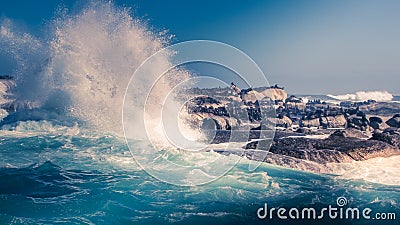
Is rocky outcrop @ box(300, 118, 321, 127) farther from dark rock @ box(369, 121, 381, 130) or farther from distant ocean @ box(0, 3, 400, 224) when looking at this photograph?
distant ocean @ box(0, 3, 400, 224)

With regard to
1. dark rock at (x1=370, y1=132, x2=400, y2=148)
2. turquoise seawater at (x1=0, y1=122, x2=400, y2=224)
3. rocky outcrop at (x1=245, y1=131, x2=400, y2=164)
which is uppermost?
dark rock at (x1=370, y1=132, x2=400, y2=148)

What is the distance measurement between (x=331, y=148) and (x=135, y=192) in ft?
31.9

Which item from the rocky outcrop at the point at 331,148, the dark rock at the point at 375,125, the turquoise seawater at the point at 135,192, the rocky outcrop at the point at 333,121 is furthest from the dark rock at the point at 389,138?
the rocky outcrop at the point at 333,121

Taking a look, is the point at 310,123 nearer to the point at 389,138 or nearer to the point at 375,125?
the point at 375,125

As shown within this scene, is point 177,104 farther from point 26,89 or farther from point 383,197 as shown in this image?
point 383,197

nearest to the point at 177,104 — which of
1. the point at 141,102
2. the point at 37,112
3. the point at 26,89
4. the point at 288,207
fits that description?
the point at 141,102

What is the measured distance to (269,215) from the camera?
796 cm

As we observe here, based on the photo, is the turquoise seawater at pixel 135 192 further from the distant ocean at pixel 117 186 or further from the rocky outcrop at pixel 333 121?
the rocky outcrop at pixel 333 121

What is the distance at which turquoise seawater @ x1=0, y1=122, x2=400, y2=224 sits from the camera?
7543mm

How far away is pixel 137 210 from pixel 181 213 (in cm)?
106

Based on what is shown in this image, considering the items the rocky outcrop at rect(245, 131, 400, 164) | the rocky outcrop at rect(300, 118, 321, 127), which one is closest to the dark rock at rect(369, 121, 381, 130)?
the rocky outcrop at rect(300, 118, 321, 127)

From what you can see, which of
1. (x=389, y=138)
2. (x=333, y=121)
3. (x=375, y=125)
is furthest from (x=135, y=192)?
(x=333, y=121)

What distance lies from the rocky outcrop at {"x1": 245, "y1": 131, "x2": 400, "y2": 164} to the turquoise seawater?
206cm

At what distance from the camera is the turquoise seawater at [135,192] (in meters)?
7.54
